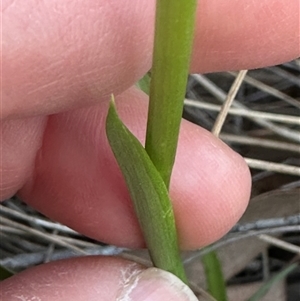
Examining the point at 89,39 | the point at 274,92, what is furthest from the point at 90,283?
the point at 274,92

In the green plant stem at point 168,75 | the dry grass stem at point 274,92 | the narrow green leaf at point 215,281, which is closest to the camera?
the green plant stem at point 168,75

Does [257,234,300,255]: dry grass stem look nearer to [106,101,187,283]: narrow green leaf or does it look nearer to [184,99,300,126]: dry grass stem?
[184,99,300,126]: dry grass stem

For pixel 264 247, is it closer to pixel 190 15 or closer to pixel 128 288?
pixel 128 288

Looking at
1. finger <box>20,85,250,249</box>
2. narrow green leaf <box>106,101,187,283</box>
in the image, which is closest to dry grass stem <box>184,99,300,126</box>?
finger <box>20,85,250,249</box>

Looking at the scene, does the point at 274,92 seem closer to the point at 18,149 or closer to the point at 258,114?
the point at 258,114

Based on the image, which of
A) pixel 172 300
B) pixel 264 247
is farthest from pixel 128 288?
pixel 264 247

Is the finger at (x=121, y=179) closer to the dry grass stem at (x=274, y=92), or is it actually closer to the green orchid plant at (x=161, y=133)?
the green orchid plant at (x=161, y=133)

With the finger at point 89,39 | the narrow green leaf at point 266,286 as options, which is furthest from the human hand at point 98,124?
the narrow green leaf at point 266,286
